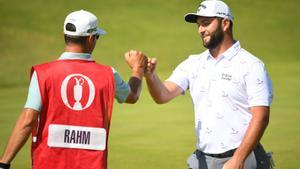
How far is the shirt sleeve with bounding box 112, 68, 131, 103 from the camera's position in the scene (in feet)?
23.9

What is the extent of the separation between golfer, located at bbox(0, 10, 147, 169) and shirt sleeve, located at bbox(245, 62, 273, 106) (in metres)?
1.22

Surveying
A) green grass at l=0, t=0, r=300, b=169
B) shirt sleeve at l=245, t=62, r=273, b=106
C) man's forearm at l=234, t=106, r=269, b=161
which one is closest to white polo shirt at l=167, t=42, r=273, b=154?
shirt sleeve at l=245, t=62, r=273, b=106

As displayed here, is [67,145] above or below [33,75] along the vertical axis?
below

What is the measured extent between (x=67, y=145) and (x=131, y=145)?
24.1ft

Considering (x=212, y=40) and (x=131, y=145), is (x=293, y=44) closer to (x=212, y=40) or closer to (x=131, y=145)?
(x=131, y=145)

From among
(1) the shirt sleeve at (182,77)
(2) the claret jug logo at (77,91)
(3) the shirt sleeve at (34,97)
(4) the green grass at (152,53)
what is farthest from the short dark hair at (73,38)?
(4) the green grass at (152,53)

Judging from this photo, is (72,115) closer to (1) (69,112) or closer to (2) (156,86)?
(1) (69,112)

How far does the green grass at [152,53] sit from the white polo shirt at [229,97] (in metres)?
4.85

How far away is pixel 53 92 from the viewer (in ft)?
23.1

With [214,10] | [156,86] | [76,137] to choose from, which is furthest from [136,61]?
[76,137]

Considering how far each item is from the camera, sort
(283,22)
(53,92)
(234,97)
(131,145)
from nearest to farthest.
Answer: (53,92), (234,97), (131,145), (283,22)

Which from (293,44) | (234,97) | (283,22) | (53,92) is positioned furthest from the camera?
(283,22)

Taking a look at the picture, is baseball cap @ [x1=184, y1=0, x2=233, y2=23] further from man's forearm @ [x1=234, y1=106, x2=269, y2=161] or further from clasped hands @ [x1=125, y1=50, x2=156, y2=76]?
man's forearm @ [x1=234, y1=106, x2=269, y2=161]

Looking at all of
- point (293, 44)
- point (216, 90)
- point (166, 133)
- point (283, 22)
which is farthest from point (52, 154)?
point (283, 22)
